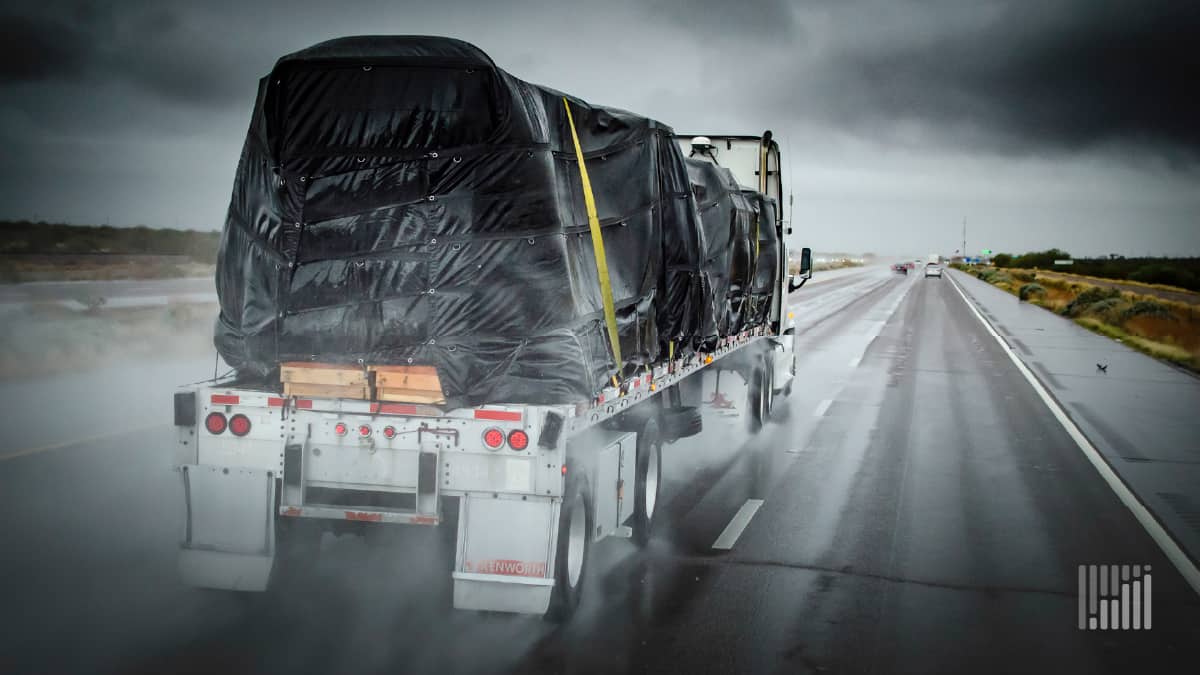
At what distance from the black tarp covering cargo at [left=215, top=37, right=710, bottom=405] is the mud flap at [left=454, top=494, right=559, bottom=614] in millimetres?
729

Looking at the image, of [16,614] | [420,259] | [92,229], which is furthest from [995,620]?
[92,229]

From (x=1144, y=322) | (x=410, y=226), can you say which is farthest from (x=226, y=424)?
(x=1144, y=322)

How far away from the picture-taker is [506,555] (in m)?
6.48

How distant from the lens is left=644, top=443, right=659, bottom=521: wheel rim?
30.2ft

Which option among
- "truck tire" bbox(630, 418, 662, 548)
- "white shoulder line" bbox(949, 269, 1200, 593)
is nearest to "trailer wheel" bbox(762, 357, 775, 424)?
"white shoulder line" bbox(949, 269, 1200, 593)

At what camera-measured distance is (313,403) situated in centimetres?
677

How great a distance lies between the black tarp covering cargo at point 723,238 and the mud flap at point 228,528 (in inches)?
198

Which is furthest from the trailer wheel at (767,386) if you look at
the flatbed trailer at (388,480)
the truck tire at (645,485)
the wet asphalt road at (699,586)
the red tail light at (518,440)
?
the red tail light at (518,440)

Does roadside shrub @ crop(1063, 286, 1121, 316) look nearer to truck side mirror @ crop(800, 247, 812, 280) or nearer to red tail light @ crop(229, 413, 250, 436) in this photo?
truck side mirror @ crop(800, 247, 812, 280)

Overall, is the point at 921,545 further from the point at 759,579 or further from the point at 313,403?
the point at 313,403

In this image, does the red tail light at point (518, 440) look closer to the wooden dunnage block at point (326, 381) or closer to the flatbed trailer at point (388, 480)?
the flatbed trailer at point (388, 480)

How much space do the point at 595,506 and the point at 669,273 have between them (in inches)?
106

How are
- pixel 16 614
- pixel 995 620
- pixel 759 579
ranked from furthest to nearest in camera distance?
pixel 759 579 < pixel 995 620 < pixel 16 614

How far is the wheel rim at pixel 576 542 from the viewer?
7000 mm
